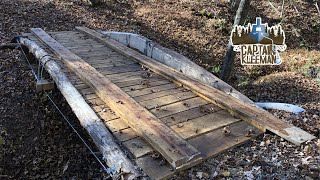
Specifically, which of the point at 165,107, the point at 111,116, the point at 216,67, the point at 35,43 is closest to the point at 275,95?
the point at 216,67

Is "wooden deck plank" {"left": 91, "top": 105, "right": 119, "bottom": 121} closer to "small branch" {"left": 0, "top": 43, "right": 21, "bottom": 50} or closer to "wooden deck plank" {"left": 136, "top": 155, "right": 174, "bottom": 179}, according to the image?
"wooden deck plank" {"left": 136, "top": 155, "right": 174, "bottom": 179}

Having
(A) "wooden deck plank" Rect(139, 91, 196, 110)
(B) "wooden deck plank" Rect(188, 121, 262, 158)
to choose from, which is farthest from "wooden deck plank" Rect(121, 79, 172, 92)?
(B) "wooden deck plank" Rect(188, 121, 262, 158)

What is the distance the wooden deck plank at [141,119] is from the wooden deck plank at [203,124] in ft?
0.63

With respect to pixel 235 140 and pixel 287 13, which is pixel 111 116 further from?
pixel 287 13

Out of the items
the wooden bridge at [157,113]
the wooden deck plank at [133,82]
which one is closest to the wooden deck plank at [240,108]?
the wooden bridge at [157,113]

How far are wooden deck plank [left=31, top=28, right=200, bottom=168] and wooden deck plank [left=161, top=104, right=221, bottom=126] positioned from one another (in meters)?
0.20

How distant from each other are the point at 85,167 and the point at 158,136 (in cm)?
223

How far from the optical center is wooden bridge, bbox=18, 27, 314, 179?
301cm

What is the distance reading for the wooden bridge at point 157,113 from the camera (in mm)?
3010

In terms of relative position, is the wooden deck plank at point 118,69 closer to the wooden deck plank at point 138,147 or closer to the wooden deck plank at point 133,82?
the wooden deck plank at point 133,82

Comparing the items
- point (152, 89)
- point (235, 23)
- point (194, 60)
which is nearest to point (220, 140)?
point (152, 89)

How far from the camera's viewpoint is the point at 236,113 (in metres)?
3.77

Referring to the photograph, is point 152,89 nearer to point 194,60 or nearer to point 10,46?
point 194,60

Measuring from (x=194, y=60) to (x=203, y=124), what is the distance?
5.10 m
